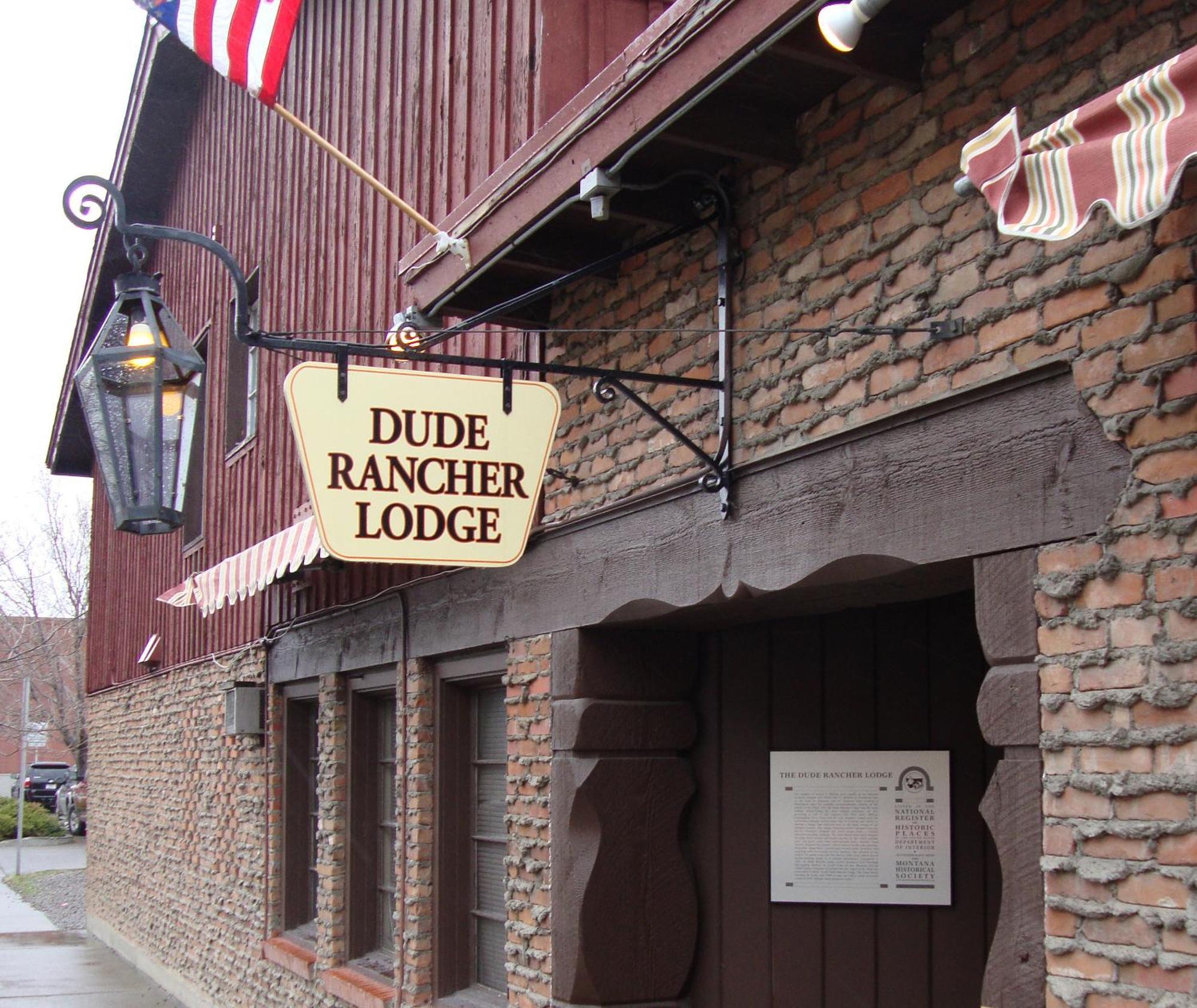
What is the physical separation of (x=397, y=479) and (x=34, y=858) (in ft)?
95.9

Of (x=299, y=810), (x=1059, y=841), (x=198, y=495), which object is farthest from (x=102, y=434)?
(x=198, y=495)

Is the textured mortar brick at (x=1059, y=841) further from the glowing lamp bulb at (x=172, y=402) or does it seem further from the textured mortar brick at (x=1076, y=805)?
the glowing lamp bulb at (x=172, y=402)

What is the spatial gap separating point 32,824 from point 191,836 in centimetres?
2662

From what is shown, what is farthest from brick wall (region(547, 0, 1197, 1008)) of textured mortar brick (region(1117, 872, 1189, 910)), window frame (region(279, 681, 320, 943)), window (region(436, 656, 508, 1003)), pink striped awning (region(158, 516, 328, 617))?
window frame (region(279, 681, 320, 943))

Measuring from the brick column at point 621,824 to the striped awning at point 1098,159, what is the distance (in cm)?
306

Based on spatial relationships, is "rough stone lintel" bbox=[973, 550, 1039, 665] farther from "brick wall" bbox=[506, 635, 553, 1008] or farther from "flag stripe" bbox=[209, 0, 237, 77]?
"flag stripe" bbox=[209, 0, 237, 77]

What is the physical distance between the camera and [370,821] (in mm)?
8914

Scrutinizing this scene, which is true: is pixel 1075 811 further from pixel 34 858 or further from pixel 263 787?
pixel 34 858

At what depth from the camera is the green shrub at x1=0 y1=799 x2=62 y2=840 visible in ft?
A: 121

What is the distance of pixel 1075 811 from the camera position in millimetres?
3389

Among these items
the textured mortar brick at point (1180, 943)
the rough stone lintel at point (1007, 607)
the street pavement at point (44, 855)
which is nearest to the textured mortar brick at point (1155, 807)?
the textured mortar brick at point (1180, 943)

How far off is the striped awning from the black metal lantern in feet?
10.4

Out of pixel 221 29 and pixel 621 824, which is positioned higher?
pixel 221 29

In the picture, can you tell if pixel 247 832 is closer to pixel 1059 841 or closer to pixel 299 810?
pixel 299 810
